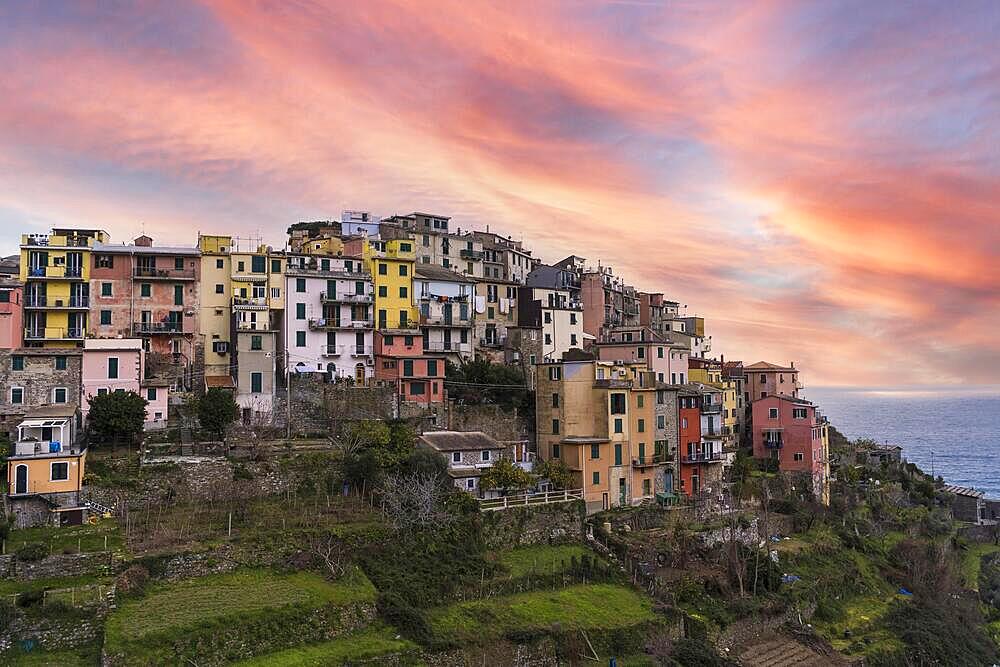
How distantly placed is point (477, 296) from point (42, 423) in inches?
1360

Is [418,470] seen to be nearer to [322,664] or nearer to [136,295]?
[322,664]

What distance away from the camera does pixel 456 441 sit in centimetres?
4131

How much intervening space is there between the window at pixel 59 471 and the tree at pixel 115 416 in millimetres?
4685

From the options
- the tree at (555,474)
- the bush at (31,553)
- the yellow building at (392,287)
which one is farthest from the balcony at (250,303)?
the bush at (31,553)

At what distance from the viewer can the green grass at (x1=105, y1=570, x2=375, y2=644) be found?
80.6 feet

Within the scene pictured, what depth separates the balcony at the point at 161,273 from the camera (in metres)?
49.3

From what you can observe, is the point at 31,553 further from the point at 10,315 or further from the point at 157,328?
the point at 157,328

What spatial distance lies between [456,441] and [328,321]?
15456 millimetres

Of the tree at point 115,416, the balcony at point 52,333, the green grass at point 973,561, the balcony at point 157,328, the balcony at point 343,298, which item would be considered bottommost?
the green grass at point 973,561

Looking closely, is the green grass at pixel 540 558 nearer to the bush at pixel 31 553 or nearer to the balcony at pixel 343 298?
the bush at pixel 31 553

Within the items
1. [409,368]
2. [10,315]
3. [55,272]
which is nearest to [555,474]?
[409,368]

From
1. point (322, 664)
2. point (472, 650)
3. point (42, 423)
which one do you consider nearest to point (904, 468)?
point (472, 650)

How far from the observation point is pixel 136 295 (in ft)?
161

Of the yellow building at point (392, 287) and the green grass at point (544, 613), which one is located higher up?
the yellow building at point (392, 287)
